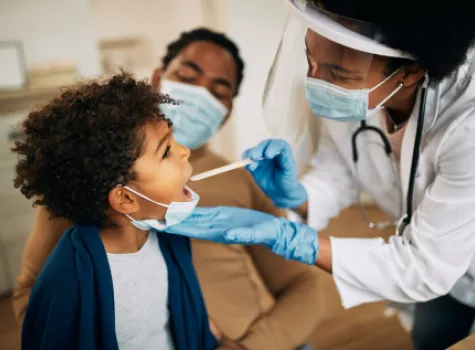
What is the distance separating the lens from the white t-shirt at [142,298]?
2.97ft

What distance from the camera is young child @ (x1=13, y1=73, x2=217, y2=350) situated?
781 millimetres

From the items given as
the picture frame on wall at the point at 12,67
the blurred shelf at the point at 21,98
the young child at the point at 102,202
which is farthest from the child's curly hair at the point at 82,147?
the picture frame on wall at the point at 12,67

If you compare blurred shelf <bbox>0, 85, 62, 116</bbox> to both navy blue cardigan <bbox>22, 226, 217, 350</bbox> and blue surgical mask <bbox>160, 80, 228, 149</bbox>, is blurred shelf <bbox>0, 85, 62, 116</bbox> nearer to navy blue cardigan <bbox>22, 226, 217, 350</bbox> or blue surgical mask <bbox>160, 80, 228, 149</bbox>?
blue surgical mask <bbox>160, 80, 228, 149</bbox>

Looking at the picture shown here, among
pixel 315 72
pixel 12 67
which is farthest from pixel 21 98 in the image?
pixel 315 72

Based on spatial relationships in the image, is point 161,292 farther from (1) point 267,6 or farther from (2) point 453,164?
(1) point 267,6

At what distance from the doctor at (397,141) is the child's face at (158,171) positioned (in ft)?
0.27

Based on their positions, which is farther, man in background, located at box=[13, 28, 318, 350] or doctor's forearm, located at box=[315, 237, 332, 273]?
man in background, located at box=[13, 28, 318, 350]

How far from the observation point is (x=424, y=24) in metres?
0.81

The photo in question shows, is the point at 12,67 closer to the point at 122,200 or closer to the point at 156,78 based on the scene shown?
the point at 156,78

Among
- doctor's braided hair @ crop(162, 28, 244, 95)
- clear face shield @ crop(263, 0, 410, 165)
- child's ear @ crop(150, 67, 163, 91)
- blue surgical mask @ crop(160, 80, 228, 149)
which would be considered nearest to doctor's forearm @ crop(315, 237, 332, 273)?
clear face shield @ crop(263, 0, 410, 165)

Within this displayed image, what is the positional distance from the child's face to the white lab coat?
42 centimetres

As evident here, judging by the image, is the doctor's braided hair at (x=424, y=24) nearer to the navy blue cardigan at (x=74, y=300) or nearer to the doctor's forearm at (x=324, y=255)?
the doctor's forearm at (x=324, y=255)

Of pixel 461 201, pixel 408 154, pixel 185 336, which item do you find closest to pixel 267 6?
pixel 408 154

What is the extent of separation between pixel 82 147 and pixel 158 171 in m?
0.16
